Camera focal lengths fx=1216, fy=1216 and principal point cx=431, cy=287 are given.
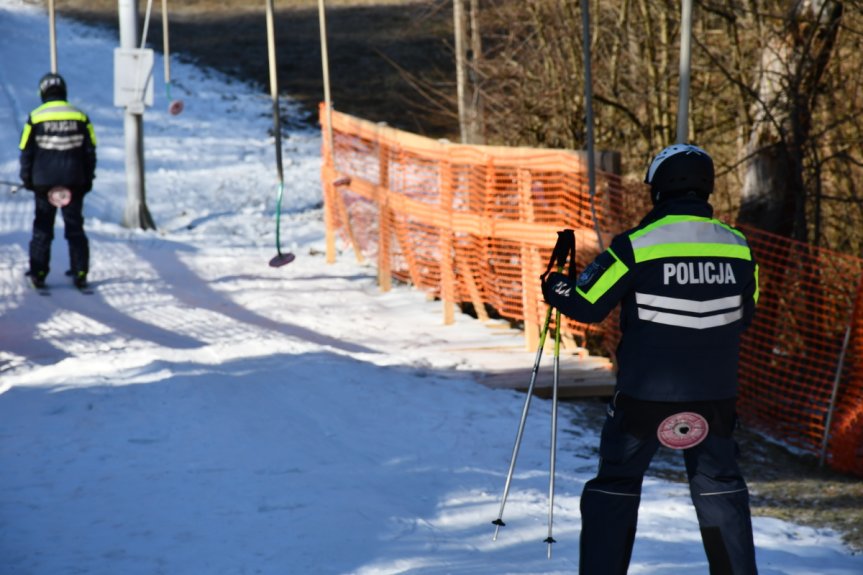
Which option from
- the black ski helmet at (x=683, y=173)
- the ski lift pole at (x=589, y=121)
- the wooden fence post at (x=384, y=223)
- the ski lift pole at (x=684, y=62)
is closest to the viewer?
the black ski helmet at (x=683, y=173)

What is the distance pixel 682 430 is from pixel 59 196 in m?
8.11

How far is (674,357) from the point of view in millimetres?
4445

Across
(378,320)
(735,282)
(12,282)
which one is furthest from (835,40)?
(12,282)

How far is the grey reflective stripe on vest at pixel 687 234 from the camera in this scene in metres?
4.43

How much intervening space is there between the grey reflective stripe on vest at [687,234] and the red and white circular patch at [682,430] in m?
0.63

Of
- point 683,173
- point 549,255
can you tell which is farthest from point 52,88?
point 683,173

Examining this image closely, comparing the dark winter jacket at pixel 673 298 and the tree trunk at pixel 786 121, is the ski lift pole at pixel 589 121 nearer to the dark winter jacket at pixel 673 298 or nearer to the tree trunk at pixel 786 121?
the tree trunk at pixel 786 121

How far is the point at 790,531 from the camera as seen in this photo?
6098mm

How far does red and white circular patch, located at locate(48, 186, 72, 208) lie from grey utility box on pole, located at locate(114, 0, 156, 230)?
4263mm

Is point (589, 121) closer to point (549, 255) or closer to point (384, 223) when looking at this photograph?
point (549, 255)

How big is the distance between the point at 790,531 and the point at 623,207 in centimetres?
351

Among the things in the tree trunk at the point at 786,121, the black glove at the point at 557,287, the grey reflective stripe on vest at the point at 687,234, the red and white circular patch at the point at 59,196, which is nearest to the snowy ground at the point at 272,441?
the red and white circular patch at the point at 59,196

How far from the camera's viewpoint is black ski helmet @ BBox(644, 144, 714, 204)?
14.8 feet

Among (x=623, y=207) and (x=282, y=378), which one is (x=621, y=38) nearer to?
(x=623, y=207)
